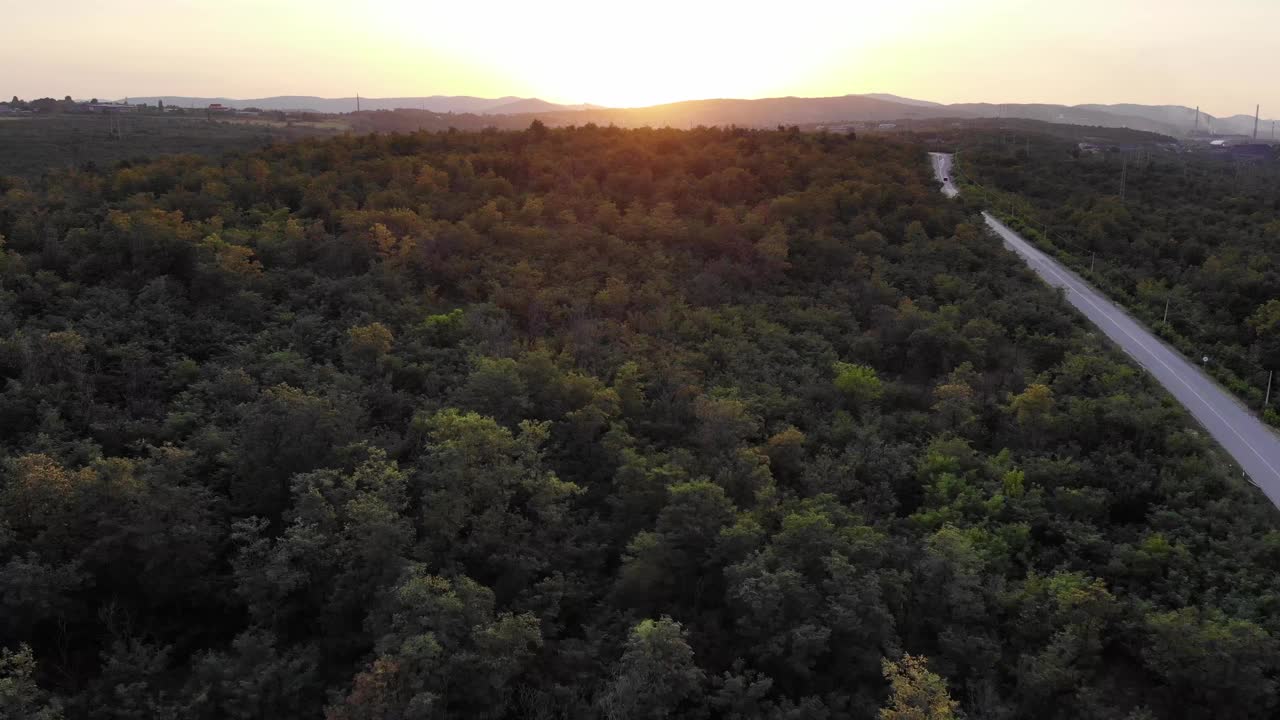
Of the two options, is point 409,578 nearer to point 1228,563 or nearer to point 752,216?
point 1228,563

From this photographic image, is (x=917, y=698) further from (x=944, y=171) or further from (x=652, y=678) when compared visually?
(x=944, y=171)

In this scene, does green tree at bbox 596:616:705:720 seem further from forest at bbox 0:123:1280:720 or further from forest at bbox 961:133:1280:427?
forest at bbox 961:133:1280:427

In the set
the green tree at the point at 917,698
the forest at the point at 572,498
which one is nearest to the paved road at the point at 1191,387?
the forest at the point at 572,498

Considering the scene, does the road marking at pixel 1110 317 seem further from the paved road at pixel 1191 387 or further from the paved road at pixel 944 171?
the paved road at pixel 944 171

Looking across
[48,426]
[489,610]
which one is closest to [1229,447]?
[489,610]

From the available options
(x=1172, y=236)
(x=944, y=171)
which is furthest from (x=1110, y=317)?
(x=944, y=171)

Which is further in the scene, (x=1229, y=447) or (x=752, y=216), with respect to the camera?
(x=752, y=216)

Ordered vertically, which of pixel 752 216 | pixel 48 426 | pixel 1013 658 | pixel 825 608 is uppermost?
pixel 752 216
